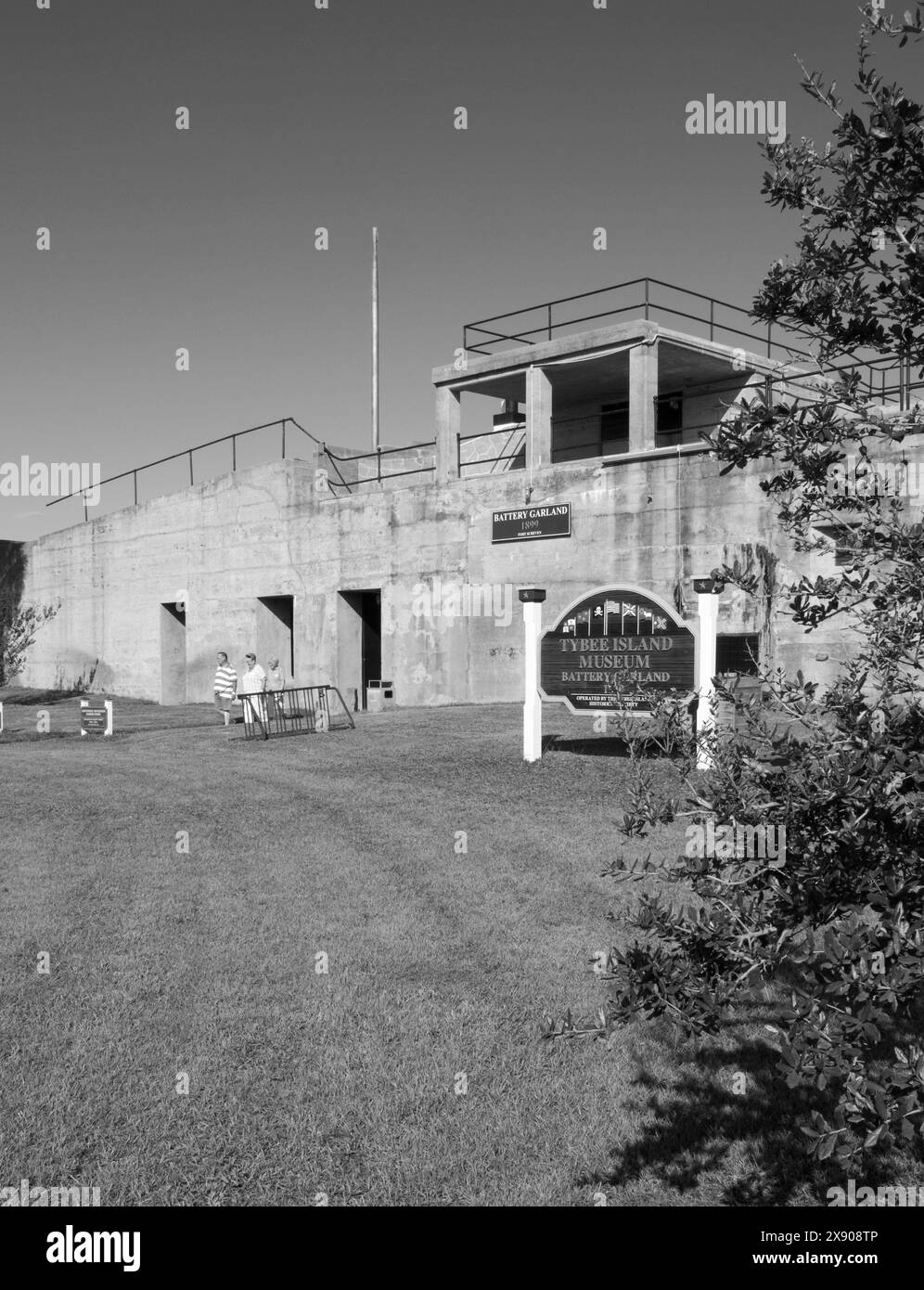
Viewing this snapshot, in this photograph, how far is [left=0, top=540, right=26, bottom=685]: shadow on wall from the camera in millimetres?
42031

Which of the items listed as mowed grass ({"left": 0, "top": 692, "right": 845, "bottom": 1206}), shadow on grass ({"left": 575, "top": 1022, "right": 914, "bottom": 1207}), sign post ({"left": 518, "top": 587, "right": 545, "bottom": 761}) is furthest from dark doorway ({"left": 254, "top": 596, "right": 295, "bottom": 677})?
shadow on grass ({"left": 575, "top": 1022, "right": 914, "bottom": 1207})

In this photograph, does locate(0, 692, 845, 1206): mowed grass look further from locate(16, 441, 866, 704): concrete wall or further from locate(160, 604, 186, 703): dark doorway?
locate(160, 604, 186, 703): dark doorway

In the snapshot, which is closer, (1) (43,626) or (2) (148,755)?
(2) (148,755)

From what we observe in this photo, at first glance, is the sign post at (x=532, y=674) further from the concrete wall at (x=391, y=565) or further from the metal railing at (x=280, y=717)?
the metal railing at (x=280, y=717)

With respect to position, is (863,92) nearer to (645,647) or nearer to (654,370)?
(645,647)

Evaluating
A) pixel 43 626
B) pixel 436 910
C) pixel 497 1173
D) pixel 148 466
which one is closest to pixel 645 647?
pixel 436 910

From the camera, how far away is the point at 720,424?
3.51 meters

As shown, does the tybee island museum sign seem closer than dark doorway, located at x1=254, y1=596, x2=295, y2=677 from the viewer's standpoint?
Yes

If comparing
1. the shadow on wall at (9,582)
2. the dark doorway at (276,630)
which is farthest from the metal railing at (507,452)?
the shadow on wall at (9,582)

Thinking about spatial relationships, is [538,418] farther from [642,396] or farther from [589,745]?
[589,745]

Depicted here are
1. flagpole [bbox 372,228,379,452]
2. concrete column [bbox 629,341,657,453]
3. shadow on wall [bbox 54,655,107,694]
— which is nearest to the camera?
concrete column [bbox 629,341,657,453]

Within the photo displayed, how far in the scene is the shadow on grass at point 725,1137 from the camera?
488 cm

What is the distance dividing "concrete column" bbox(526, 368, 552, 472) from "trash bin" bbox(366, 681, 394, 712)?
6.81 metres
